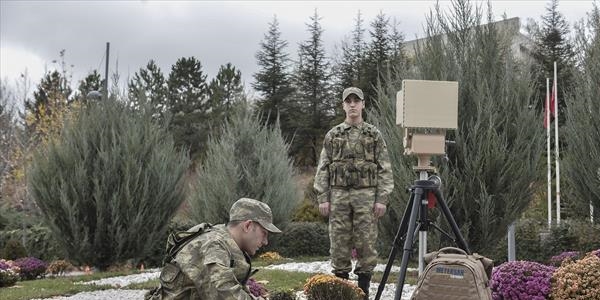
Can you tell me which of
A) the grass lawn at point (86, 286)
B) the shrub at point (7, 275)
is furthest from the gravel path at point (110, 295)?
the shrub at point (7, 275)

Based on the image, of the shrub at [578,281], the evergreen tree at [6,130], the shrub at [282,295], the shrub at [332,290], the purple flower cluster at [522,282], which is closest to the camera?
the shrub at [332,290]

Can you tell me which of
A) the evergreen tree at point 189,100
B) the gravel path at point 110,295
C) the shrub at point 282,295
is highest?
the evergreen tree at point 189,100

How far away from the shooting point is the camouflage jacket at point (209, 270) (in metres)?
2.65

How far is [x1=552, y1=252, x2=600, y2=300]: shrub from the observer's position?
4973mm

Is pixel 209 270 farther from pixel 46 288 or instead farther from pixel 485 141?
pixel 46 288

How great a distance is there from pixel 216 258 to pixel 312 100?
27051mm

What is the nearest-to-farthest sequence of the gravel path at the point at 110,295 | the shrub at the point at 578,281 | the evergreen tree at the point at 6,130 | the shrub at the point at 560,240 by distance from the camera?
the shrub at the point at 578,281
the gravel path at the point at 110,295
the shrub at the point at 560,240
the evergreen tree at the point at 6,130

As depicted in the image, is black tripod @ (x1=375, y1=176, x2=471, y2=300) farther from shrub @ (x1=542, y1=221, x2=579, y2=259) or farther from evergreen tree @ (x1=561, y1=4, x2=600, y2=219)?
shrub @ (x1=542, y1=221, x2=579, y2=259)

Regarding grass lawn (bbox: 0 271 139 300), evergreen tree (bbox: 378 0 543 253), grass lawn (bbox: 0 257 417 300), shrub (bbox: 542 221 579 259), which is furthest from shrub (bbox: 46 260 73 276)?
shrub (bbox: 542 221 579 259)

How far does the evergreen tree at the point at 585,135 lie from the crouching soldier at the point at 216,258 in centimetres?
672

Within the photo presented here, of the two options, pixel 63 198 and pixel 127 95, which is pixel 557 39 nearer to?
pixel 127 95

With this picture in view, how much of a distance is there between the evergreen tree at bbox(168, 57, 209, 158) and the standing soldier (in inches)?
917

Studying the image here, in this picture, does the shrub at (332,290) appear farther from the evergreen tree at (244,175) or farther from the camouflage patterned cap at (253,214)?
the evergreen tree at (244,175)

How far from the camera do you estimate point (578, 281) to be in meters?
5.00
